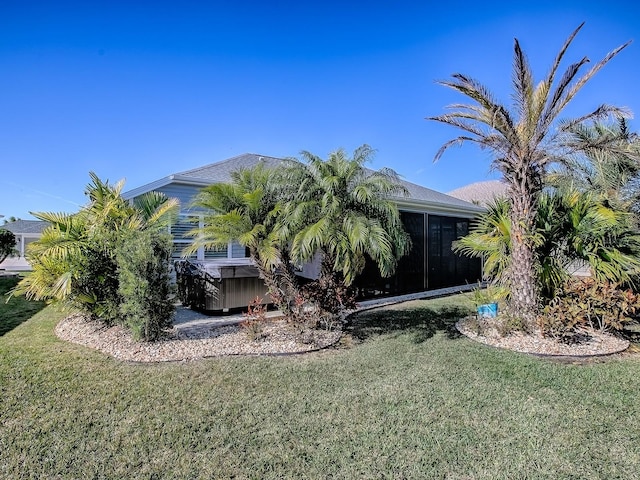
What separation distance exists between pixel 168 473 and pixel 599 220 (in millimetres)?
8402

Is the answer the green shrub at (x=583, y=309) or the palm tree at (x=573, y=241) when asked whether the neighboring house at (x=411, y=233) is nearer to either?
the palm tree at (x=573, y=241)

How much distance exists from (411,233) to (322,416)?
945 centimetres

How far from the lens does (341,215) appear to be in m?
6.59

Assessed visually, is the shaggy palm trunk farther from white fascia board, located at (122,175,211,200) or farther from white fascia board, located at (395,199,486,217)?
white fascia board, located at (122,175,211,200)

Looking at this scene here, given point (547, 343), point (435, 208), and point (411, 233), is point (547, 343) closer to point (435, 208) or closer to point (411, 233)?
point (411, 233)

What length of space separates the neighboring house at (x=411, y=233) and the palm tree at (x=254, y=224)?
2.82 meters

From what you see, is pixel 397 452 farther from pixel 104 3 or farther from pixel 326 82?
pixel 326 82

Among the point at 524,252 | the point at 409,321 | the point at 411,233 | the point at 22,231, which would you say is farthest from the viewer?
the point at 22,231

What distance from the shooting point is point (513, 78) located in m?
6.60

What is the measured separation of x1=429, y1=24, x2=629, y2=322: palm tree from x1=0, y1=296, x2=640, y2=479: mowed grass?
6.51 ft

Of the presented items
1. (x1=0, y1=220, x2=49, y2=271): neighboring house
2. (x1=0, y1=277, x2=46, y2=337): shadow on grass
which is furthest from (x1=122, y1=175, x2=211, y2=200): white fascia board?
(x1=0, y1=220, x2=49, y2=271): neighboring house

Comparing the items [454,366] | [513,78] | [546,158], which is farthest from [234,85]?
[454,366]

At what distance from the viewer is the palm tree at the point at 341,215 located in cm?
619

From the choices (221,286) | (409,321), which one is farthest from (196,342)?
(409,321)
